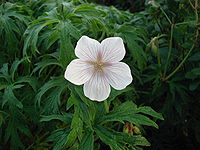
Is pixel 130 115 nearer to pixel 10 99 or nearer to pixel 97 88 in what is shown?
pixel 97 88

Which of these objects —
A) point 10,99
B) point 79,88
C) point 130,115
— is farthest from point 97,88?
point 10,99

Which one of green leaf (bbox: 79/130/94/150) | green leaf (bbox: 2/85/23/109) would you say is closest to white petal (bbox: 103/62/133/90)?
green leaf (bbox: 79/130/94/150)

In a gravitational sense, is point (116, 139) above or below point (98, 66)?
below

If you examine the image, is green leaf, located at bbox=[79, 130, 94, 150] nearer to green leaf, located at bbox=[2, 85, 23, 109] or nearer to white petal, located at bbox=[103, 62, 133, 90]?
white petal, located at bbox=[103, 62, 133, 90]

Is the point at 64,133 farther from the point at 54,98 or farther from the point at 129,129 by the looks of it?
the point at 129,129

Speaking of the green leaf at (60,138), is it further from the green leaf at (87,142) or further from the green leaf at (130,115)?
the green leaf at (130,115)

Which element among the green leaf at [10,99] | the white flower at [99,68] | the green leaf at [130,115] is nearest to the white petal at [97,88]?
the white flower at [99,68]
